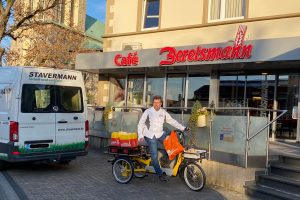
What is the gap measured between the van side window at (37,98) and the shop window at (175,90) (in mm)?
7253

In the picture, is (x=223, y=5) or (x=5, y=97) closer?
(x=5, y=97)

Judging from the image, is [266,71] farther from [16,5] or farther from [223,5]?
[16,5]

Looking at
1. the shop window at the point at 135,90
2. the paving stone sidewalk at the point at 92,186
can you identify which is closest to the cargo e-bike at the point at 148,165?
the paving stone sidewalk at the point at 92,186

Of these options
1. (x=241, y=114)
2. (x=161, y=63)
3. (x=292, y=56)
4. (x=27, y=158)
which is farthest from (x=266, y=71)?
(x=27, y=158)

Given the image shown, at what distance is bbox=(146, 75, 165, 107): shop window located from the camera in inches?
661

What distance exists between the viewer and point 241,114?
28.7 ft

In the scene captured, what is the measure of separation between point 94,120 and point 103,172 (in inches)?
177

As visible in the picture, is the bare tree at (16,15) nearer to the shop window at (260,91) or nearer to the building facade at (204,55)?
the building facade at (204,55)

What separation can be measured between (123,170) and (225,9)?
8.04 m

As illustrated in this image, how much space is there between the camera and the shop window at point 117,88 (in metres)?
18.1

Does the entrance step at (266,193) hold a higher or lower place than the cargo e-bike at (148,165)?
lower

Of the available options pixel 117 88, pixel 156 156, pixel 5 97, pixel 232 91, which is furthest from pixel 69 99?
pixel 117 88

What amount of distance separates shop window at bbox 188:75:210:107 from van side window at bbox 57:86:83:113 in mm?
6154

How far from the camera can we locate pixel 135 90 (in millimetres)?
17672
